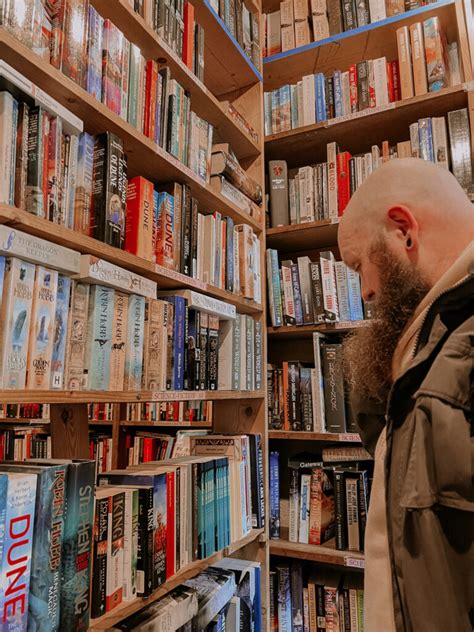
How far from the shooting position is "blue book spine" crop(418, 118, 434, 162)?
1.75 metres

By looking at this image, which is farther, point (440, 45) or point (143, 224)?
point (440, 45)

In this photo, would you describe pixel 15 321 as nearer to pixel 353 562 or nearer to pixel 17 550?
pixel 17 550

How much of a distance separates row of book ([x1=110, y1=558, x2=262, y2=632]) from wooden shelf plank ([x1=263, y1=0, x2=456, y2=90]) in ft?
6.72

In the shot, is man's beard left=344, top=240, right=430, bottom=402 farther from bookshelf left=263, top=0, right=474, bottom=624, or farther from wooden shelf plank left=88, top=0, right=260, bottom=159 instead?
wooden shelf plank left=88, top=0, right=260, bottom=159

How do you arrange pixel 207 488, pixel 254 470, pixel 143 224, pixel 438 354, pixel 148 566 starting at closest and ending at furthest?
pixel 438 354
pixel 148 566
pixel 143 224
pixel 207 488
pixel 254 470

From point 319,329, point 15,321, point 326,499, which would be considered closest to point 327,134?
point 319,329

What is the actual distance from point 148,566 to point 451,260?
93 centimetres

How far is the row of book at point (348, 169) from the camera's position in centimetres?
170

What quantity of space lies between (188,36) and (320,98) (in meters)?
0.70

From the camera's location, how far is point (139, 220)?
3.93 feet

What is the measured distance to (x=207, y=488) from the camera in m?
1.34

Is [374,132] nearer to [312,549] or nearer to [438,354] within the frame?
[438,354]

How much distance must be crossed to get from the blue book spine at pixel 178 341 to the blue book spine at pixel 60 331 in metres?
0.38

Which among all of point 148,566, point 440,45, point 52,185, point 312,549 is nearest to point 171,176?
point 52,185
